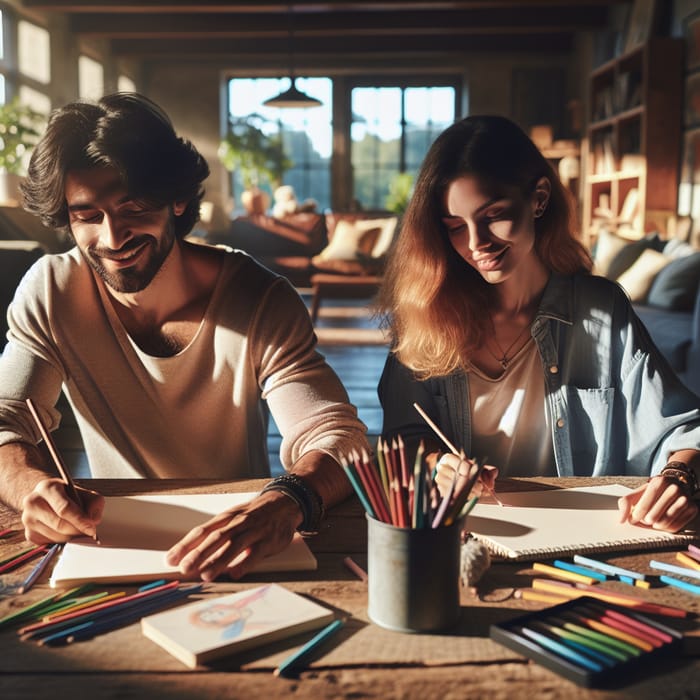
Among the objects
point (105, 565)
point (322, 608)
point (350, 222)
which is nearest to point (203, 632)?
Result: point (322, 608)

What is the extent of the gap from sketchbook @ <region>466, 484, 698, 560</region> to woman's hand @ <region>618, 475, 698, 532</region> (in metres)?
0.01

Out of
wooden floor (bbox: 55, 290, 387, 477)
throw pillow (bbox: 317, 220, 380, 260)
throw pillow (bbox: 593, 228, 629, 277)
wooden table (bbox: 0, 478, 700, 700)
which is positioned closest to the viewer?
wooden table (bbox: 0, 478, 700, 700)

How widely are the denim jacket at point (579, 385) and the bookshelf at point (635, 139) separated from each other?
5.66m

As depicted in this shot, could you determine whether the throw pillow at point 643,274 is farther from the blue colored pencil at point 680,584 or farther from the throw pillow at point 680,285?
the blue colored pencil at point 680,584

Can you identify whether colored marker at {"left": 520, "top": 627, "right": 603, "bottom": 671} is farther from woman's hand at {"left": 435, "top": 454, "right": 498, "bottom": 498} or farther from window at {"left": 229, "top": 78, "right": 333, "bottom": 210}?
window at {"left": 229, "top": 78, "right": 333, "bottom": 210}

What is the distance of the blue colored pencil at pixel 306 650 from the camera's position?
29.3 inches

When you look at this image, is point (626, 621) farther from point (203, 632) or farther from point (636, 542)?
point (203, 632)

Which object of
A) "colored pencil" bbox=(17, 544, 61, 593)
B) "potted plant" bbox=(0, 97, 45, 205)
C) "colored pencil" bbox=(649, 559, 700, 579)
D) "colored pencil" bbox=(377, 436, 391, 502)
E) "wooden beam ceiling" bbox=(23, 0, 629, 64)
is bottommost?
"colored pencil" bbox=(17, 544, 61, 593)

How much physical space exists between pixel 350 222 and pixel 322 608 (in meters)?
8.38

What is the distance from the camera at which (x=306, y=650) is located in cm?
77

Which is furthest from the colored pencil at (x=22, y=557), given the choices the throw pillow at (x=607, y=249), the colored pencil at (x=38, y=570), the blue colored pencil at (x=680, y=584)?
the throw pillow at (x=607, y=249)

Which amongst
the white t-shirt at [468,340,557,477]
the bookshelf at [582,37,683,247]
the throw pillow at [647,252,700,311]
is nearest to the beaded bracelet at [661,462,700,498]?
the white t-shirt at [468,340,557,477]

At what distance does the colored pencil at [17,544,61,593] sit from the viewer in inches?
36.6

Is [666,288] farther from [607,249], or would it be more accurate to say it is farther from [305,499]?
[305,499]
